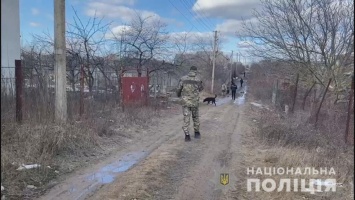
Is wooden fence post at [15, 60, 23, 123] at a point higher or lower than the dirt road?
higher

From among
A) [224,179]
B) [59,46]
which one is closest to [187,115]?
[224,179]

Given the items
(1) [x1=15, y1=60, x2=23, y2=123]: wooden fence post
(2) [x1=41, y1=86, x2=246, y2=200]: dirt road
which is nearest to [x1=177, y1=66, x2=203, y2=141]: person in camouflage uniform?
(2) [x1=41, y1=86, x2=246, y2=200]: dirt road

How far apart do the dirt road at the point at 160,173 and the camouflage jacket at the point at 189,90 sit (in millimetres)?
994

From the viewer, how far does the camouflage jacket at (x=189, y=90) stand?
8.93 m

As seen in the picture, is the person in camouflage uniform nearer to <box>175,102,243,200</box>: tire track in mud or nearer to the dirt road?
the dirt road

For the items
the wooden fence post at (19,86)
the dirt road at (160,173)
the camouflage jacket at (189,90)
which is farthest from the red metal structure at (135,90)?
the wooden fence post at (19,86)

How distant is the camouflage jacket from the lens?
8930mm

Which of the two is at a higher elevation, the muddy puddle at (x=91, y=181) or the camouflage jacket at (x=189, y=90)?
the camouflage jacket at (x=189, y=90)

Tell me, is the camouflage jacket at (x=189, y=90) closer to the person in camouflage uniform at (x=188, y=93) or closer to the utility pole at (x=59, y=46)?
the person in camouflage uniform at (x=188, y=93)

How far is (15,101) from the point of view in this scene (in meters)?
7.36

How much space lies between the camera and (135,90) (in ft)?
54.5

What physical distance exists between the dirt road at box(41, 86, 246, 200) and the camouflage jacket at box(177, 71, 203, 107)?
0.99 meters

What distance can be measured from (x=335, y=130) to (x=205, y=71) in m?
52.8

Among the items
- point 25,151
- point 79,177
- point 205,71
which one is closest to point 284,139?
point 79,177
